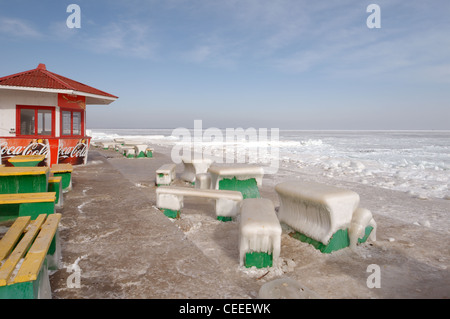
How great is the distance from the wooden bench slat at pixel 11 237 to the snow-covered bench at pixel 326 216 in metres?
3.17

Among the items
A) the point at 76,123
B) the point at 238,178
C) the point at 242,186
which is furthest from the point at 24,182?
the point at 76,123

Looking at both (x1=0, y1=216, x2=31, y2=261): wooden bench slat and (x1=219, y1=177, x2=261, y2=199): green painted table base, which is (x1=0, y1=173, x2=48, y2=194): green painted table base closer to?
(x1=0, y1=216, x2=31, y2=261): wooden bench slat

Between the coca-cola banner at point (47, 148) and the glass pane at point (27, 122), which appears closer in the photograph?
the coca-cola banner at point (47, 148)

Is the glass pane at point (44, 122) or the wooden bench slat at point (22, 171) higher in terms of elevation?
the glass pane at point (44, 122)

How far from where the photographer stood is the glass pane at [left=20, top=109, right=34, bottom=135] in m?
9.68

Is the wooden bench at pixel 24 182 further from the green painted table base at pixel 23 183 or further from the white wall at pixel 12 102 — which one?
the white wall at pixel 12 102

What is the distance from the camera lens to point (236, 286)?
8.59 ft

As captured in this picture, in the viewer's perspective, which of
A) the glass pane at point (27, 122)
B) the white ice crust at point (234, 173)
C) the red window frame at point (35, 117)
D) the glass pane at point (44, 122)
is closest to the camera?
the white ice crust at point (234, 173)

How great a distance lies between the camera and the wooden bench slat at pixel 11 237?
91.5 inches

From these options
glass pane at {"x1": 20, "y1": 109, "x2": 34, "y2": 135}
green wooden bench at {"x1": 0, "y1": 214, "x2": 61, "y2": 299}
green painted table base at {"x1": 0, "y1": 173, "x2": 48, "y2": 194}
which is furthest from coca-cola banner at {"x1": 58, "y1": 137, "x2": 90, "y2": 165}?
green wooden bench at {"x1": 0, "y1": 214, "x2": 61, "y2": 299}

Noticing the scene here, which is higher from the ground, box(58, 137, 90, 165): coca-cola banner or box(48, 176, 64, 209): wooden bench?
box(58, 137, 90, 165): coca-cola banner

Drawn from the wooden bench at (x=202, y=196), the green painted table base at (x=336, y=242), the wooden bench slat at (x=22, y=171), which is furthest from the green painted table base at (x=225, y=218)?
the wooden bench slat at (x=22, y=171)

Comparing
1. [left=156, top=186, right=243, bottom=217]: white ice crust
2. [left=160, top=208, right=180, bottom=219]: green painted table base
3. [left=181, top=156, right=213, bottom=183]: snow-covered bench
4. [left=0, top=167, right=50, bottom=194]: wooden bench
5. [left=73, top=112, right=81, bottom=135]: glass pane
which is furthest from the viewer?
[left=73, top=112, right=81, bottom=135]: glass pane

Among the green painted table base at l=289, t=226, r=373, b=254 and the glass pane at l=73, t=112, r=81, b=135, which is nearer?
the green painted table base at l=289, t=226, r=373, b=254
